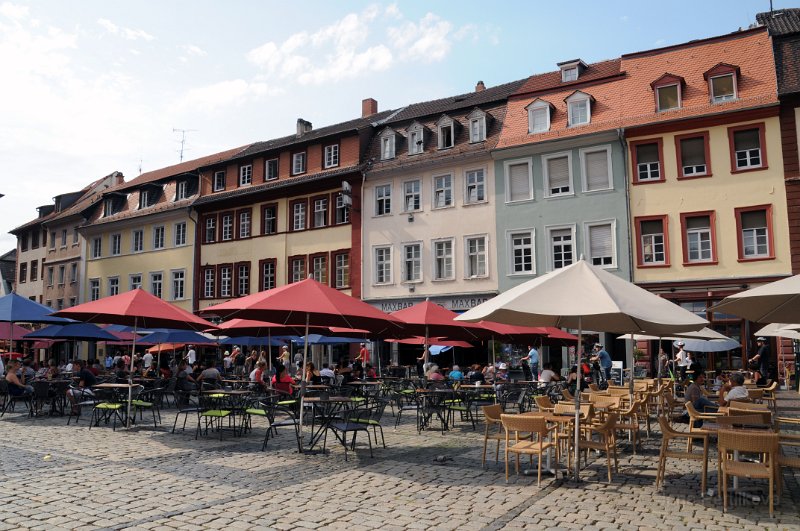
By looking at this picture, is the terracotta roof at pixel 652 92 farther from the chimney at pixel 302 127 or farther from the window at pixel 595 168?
the chimney at pixel 302 127

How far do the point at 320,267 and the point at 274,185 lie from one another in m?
5.22

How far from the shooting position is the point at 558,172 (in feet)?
90.1

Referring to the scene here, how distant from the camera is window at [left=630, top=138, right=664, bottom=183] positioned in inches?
1008

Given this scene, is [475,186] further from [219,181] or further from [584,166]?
[219,181]

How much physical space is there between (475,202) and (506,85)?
7.65 metres

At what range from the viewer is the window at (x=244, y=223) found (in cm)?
3666

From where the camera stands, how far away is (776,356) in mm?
23047

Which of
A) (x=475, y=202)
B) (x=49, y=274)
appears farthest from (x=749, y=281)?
(x=49, y=274)

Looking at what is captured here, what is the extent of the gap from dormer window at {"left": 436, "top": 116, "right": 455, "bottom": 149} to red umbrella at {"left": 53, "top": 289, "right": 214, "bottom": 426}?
18.4m

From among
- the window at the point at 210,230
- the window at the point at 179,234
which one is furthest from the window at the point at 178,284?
the window at the point at 210,230

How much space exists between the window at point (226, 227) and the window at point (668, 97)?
22.7m

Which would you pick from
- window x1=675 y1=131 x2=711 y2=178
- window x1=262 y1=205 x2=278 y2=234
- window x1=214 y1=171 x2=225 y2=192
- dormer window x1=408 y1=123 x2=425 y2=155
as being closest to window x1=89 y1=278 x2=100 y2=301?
window x1=214 y1=171 x2=225 y2=192

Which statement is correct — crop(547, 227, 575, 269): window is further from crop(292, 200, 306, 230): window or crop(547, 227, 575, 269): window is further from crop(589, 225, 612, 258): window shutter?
crop(292, 200, 306, 230): window

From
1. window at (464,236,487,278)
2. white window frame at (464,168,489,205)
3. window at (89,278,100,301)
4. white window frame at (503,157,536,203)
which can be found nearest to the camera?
white window frame at (503,157,536,203)
